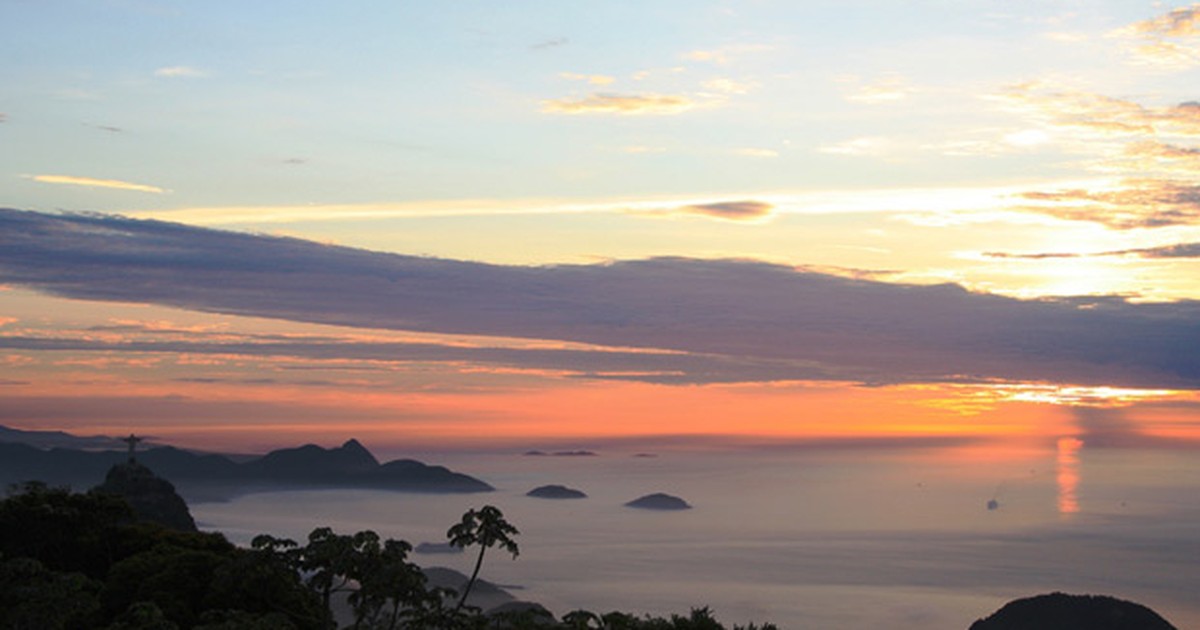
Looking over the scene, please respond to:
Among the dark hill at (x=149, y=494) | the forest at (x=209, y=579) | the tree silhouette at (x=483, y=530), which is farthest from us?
the dark hill at (x=149, y=494)

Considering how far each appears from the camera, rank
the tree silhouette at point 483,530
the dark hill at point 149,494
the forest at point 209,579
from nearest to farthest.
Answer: the forest at point 209,579 < the tree silhouette at point 483,530 < the dark hill at point 149,494

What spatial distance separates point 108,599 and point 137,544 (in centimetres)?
1502

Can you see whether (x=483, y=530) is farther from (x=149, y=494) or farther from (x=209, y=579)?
(x=149, y=494)

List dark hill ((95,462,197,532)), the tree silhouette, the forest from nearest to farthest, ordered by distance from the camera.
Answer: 1. the forest
2. the tree silhouette
3. dark hill ((95,462,197,532))

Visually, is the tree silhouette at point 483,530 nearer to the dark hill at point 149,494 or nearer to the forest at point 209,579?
the forest at point 209,579

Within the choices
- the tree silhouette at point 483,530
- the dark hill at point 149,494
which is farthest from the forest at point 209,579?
the dark hill at point 149,494

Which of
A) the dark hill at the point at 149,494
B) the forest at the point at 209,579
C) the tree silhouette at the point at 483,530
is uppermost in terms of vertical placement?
the tree silhouette at the point at 483,530

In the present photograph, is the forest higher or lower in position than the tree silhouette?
lower

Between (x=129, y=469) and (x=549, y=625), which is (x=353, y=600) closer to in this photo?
(x=549, y=625)

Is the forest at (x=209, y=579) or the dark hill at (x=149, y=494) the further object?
the dark hill at (x=149, y=494)

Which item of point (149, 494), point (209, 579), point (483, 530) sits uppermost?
point (483, 530)

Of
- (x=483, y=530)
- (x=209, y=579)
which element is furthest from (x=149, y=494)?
(x=483, y=530)

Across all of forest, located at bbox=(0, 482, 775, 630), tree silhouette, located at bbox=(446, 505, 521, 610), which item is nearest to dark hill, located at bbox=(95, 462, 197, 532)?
forest, located at bbox=(0, 482, 775, 630)

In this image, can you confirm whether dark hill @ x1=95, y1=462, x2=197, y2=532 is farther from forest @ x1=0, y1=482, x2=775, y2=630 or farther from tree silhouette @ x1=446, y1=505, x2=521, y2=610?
tree silhouette @ x1=446, y1=505, x2=521, y2=610
